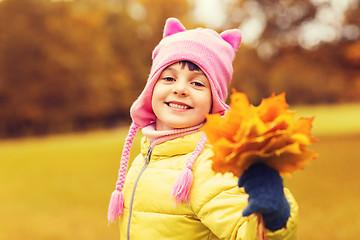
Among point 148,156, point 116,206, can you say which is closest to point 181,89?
point 148,156

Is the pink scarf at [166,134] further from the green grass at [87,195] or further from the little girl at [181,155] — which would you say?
the green grass at [87,195]

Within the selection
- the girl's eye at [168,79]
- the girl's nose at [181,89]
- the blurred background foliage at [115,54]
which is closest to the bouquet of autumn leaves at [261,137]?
the girl's nose at [181,89]

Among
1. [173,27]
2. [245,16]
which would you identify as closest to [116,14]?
[245,16]

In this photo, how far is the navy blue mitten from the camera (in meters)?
1.53

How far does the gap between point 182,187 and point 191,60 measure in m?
0.61

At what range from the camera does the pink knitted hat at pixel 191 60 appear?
2.30 m

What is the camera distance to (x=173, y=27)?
260 centimetres

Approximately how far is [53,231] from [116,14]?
85.5ft

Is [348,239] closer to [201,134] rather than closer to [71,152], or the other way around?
[201,134]

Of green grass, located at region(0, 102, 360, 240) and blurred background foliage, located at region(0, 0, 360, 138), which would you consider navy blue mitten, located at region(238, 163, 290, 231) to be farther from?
blurred background foliage, located at region(0, 0, 360, 138)

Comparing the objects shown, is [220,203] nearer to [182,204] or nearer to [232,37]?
[182,204]

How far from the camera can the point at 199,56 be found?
230cm

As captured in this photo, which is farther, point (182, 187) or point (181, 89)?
point (181, 89)

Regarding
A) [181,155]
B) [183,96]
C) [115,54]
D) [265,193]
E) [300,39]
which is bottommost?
[265,193]
